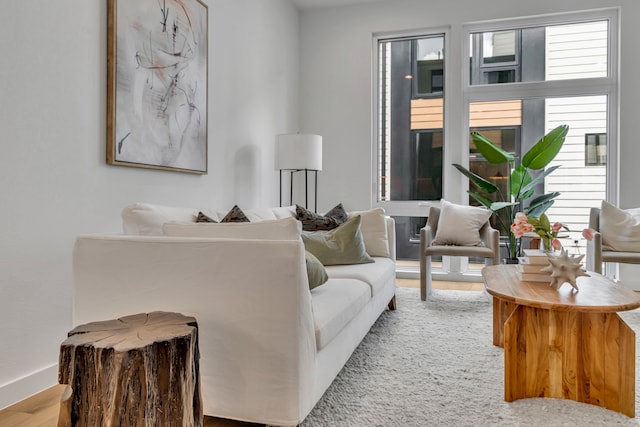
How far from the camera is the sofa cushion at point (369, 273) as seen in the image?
8.41 feet

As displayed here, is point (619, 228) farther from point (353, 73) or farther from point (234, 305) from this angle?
point (234, 305)

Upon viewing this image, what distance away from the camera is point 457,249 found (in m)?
3.76

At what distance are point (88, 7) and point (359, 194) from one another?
126 inches

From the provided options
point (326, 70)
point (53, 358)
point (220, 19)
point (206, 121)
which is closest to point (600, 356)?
point (53, 358)

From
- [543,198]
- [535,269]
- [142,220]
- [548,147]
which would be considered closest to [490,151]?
[548,147]

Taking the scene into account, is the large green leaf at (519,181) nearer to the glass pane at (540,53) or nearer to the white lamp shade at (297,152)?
the glass pane at (540,53)

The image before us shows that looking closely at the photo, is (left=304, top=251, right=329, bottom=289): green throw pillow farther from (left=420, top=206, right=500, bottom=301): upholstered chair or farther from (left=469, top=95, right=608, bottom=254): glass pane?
(left=469, top=95, right=608, bottom=254): glass pane

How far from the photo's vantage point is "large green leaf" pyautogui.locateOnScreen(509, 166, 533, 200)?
162 inches

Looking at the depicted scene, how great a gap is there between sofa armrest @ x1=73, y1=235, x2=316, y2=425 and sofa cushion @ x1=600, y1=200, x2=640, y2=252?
3.27m

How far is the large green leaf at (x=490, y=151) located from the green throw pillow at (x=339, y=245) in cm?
190

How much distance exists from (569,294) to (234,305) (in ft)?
4.55

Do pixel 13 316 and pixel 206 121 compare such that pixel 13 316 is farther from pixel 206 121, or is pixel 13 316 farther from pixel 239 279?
pixel 206 121

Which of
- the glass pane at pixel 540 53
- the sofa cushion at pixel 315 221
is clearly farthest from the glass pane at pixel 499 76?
the sofa cushion at pixel 315 221

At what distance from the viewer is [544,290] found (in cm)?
203
